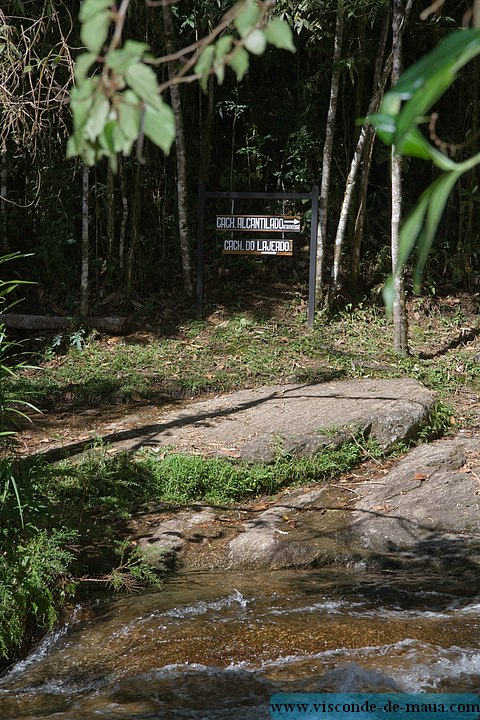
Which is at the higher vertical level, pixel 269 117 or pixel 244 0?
pixel 269 117

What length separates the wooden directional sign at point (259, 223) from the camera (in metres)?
8.77

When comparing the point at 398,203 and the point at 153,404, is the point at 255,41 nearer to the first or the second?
the point at 153,404

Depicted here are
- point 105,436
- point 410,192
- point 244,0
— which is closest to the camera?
point 244,0

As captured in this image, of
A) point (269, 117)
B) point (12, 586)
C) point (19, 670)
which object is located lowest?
point (19, 670)

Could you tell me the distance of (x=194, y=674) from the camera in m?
3.40

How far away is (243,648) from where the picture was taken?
3.57m

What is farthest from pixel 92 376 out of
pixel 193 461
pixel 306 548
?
pixel 306 548

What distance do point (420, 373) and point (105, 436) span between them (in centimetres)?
303

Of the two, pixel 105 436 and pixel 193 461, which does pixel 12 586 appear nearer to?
pixel 193 461

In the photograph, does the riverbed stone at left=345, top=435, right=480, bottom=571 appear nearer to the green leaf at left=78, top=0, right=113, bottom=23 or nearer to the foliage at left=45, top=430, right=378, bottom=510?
the foliage at left=45, top=430, right=378, bottom=510

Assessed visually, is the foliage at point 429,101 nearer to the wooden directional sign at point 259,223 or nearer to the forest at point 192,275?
the forest at point 192,275

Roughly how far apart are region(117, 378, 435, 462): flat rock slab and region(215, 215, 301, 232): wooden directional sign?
92.1 inches

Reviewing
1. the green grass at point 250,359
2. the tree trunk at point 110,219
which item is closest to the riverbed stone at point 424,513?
the green grass at point 250,359

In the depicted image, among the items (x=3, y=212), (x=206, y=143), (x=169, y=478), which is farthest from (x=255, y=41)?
(x=206, y=143)
